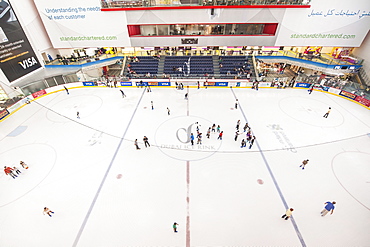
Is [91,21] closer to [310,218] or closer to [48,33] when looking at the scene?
[48,33]

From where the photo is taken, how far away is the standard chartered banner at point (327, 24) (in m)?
18.2

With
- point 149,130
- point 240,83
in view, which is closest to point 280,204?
point 149,130

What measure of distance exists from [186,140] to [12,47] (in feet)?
68.3

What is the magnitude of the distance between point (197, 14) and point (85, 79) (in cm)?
1601

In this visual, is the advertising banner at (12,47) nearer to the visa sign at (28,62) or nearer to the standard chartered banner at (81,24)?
the visa sign at (28,62)

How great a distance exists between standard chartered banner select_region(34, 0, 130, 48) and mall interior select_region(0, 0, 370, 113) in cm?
10

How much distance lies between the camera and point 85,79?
21219 millimetres

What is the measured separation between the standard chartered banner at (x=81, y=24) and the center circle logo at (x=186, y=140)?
1446 cm

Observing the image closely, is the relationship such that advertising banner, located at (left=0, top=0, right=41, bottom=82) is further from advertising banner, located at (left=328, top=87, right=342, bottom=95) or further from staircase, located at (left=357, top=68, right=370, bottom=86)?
staircase, located at (left=357, top=68, right=370, bottom=86)

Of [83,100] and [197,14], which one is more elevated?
[197,14]

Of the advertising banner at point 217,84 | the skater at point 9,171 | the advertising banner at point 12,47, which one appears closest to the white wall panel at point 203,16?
the advertising banner at point 217,84

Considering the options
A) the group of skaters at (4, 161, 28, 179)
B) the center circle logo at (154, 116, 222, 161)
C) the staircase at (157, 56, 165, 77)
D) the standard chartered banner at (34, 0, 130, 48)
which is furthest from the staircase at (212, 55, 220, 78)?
the group of skaters at (4, 161, 28, 179)

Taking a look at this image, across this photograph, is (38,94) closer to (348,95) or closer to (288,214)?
(288,214)

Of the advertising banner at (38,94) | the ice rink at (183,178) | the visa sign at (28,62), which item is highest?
the visa sign at (28,62)
